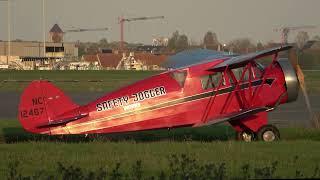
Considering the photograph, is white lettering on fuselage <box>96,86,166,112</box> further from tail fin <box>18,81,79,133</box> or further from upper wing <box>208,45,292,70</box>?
upper wing <box>208,45,292,70</box>

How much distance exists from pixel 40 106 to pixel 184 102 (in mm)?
3297

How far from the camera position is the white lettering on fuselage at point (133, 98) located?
49.4 feet

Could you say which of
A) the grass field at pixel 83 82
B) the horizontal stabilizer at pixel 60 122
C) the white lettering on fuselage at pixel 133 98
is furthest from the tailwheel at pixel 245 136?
the grass field at pixel 83 82

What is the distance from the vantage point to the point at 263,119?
1552 cm

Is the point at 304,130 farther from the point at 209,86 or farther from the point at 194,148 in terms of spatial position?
the point at 194,148

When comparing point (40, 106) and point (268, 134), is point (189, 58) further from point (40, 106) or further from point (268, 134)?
point (40, 106)

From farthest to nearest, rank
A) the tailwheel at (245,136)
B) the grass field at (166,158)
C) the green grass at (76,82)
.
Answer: the green grass at (76,82) < the tailwheel at (245,136) < the grass field at (166,158)

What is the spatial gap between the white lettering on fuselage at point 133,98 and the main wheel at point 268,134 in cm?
241

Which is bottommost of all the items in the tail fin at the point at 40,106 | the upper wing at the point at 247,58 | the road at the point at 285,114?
the road at the point at 285,114

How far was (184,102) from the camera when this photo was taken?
15.3m

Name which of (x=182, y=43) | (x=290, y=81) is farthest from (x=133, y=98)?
(x=182, y=43)

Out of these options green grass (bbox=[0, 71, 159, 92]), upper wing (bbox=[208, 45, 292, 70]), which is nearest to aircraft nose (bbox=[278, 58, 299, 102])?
upper wing (bbox=[208, 45, 292, 70])

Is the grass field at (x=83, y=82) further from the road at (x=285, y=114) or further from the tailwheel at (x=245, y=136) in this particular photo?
the tailwheel at (x=245, y=136)

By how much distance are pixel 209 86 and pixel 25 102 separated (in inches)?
168
